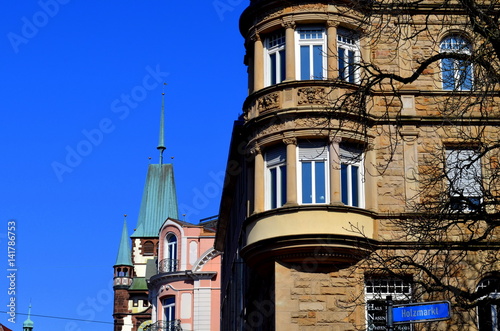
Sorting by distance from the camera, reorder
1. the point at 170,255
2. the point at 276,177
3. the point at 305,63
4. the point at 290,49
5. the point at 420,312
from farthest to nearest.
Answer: the point at 170,255
the point at 305,63
the point at 290,49
the point at 276,177
the point at 420,312

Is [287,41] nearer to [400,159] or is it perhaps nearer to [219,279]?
Answer: [400,159]

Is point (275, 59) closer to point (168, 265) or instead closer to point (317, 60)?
point (317, 60)

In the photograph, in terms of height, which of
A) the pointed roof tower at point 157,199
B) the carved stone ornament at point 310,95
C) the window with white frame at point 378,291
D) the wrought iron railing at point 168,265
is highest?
the pointed roof tower at point 157,199

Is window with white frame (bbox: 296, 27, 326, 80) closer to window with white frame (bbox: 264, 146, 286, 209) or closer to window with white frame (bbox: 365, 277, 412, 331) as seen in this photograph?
window with white frame (bbox: 264, 146, 286, 209)

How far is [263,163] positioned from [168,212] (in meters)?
126

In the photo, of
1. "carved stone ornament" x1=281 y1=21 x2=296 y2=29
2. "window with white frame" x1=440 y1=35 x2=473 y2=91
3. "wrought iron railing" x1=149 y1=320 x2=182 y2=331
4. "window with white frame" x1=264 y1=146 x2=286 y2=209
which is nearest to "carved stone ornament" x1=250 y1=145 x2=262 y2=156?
"window with white frame" x1=264 y1=146 x2=286 y2=209

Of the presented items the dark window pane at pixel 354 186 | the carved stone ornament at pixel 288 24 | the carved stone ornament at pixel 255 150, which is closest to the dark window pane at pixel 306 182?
the dark window pane at pixel 354 186

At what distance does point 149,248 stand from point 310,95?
133 m

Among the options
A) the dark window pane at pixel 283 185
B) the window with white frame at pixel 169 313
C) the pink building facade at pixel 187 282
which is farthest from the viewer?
the window with white frame at pixel 169 313

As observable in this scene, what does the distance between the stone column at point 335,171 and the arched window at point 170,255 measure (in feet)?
131

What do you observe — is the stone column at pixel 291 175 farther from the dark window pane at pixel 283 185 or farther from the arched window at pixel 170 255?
the arched window at pixel 170 255

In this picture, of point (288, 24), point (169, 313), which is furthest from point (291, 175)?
point (169, 313)

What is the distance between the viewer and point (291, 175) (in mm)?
25625

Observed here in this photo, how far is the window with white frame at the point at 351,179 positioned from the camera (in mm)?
26078
